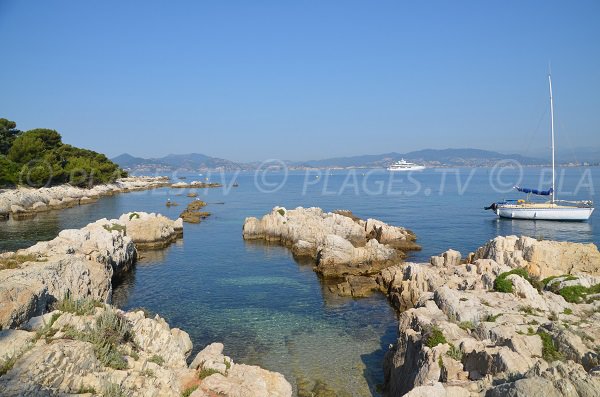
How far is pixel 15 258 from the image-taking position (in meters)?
22.8

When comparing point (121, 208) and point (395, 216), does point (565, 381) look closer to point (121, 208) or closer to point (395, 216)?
point (395, 216)

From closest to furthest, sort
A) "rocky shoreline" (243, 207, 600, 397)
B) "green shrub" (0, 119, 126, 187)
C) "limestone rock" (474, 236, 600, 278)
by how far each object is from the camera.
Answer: "rocky shoreline" (243, 207, 600, 397)
"limestone rock" (474, 236, 600, 278)
"green shrub" (0, 119, 126, 187)

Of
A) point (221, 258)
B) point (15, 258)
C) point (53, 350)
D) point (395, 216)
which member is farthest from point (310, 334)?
point (395, 216)

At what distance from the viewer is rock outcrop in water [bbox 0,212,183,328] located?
14.0m

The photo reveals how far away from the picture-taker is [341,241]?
126 ft

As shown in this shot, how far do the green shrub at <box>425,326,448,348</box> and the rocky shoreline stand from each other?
0.04 m

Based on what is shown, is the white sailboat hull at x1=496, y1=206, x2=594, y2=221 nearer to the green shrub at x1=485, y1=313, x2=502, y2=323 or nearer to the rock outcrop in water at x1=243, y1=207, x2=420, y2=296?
the rock outcrop in water at x1=243, y1=207, x2=420, y2=296

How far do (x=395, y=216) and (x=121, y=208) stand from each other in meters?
53.7

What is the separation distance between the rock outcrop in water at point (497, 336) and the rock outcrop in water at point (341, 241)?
8327mm

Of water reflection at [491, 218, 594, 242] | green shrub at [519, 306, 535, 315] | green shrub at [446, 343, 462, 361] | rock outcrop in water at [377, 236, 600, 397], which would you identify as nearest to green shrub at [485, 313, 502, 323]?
rock outcrop in water at [377, 236, 600, 397]

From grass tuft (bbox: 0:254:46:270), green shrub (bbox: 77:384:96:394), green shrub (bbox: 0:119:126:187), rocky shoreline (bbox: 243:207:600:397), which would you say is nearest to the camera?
green shrub (bbox: 77:384:96:394)

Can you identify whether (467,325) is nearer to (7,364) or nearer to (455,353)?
(455,353)

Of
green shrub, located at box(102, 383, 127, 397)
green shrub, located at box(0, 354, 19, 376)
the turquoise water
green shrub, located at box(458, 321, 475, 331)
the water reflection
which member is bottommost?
the water reflection

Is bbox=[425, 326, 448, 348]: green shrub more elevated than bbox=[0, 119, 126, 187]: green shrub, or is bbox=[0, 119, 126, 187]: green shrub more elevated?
bbox=[0, 119, 126, 187]: green shrub
